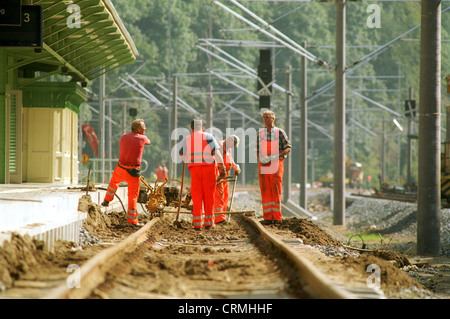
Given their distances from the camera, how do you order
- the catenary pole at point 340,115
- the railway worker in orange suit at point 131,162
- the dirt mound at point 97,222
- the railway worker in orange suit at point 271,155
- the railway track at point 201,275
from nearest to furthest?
1. the railway track at point 201,275
2. the dirt mound at point 97,222
3. the railway worker in orange suit at point 271,155
4. the railway worker in orange suit at point 131,162
5. the catenary pole at point 340,115

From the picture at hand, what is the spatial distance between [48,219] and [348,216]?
2436 cm

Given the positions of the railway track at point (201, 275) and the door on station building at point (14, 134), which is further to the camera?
the door on station building at point (14, 134)

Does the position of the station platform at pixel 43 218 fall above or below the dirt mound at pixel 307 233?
above

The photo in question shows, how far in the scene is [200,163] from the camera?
12.7 m

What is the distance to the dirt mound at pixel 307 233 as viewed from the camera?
11740mm

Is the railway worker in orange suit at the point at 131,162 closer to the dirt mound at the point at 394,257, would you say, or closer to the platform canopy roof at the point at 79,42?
the platform canopy roof at the point at 79,42

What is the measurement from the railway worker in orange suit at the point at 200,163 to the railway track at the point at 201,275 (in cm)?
252

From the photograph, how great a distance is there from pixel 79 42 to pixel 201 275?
13421 millimetres

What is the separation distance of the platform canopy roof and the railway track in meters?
7.29

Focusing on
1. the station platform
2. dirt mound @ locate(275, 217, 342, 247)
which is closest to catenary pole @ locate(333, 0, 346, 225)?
dirt mound @ locate(275, 217, 342, 247)

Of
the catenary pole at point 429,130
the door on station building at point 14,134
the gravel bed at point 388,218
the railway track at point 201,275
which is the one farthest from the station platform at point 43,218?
the gravel bed at point 388,218

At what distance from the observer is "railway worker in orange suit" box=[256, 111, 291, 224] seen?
13.3 m

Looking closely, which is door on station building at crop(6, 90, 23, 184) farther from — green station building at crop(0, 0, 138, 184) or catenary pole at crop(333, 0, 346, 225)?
catenary pole at crop(333, 0, 346, 225)

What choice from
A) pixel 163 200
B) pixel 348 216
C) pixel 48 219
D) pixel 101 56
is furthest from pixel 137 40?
pixel 48 219
